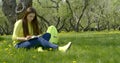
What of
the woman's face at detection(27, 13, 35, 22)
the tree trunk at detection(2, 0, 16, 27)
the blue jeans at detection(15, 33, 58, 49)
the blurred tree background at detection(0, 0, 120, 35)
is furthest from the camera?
the blurred tree background at detection(0, 0, 120, 35)

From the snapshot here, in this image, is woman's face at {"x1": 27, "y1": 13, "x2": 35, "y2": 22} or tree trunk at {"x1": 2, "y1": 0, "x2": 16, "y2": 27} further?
tree trunk at {"x1": 2, "y1": 0, "x2": 16, "y2": 27}

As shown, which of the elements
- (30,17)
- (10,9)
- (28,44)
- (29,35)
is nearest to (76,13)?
(10,9)

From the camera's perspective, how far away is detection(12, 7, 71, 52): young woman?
8594 millimetres

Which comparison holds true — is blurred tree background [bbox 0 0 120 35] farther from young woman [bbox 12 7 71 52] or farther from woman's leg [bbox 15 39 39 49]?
woman's leg [bbox 15 39 39 49]

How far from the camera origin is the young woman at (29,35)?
8594mm

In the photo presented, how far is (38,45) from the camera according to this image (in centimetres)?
871

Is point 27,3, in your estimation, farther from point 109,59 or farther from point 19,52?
point 109,59

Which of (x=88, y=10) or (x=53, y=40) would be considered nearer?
(x=53, y=40)

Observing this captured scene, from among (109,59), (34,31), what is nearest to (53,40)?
(34,31)

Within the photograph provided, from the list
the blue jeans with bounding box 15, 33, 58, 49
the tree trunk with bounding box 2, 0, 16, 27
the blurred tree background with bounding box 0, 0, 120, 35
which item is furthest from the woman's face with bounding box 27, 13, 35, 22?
the blurred tree background with bounding box 0, 0, 120, 35

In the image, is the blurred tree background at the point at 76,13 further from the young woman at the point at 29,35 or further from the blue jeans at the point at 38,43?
the blue jeans at the point at 38,43

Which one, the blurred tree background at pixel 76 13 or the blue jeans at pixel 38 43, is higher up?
the blue jeans at pixel 38 43

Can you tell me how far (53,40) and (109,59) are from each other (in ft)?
18.8

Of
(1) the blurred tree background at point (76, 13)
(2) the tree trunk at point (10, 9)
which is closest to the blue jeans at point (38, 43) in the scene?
(2) the tree trunk at point (10, 9)
